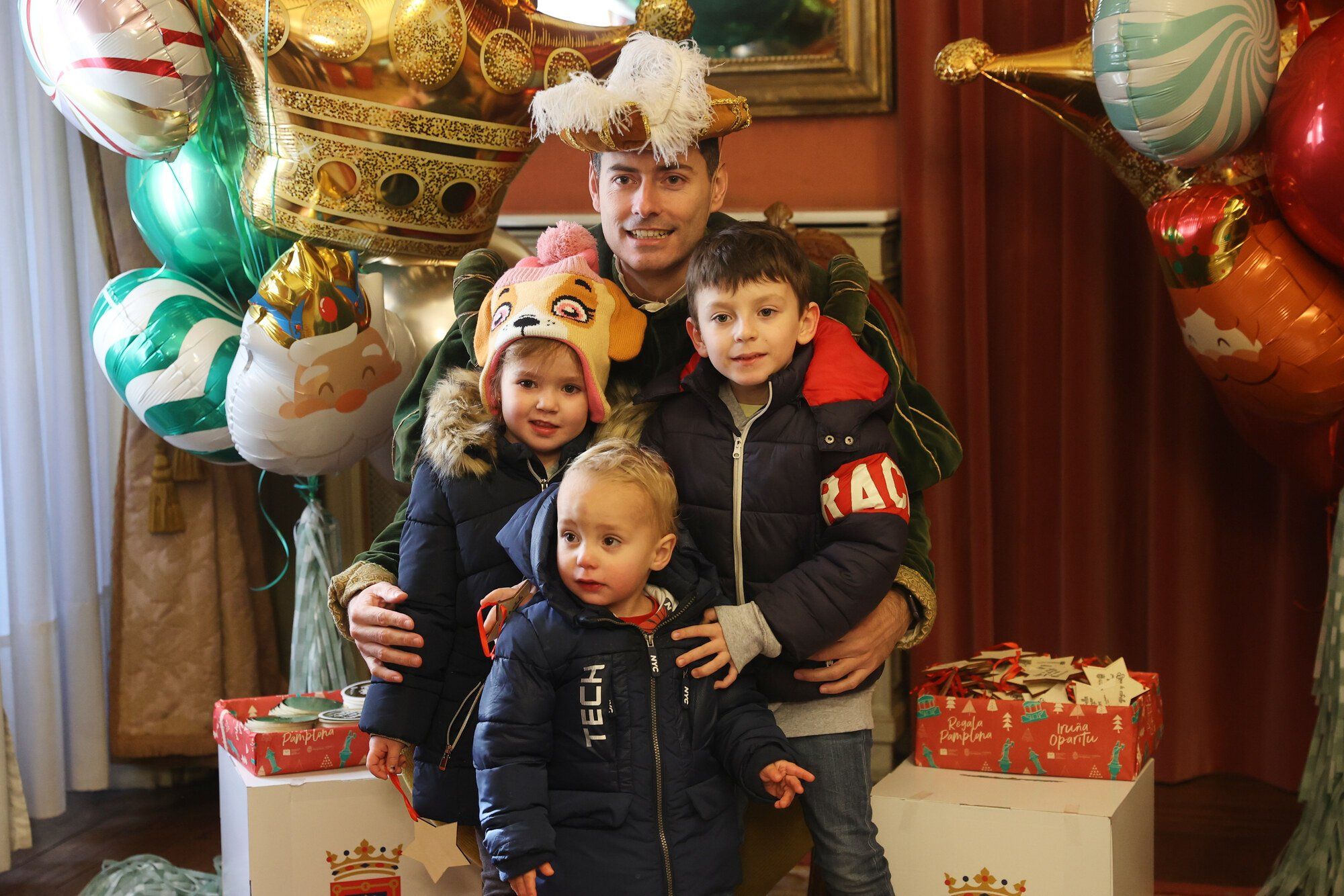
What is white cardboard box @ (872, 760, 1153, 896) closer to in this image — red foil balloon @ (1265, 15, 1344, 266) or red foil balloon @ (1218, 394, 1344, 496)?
red foil balloon @ (1218, 394, 1344, 496)

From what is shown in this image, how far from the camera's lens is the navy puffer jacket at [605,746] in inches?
59.9

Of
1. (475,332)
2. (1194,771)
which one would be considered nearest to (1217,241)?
(475,332)

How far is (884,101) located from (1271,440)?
104 centimetres

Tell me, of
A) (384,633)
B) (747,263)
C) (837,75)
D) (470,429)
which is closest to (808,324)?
(747,263)

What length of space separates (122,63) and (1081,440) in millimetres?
1851

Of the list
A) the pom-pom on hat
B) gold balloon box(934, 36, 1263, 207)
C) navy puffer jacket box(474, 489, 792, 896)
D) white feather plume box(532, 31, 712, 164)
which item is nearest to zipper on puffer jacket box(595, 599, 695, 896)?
navy puffer jacket box(474, 489, 792, 896)

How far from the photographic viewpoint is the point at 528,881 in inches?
58.4

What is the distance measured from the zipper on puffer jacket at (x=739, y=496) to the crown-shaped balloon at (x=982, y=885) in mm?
523

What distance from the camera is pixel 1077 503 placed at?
2688 millimetres

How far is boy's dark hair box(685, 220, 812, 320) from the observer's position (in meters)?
1.60

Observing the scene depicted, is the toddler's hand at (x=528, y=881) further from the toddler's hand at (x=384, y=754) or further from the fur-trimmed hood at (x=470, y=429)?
the fur-trimmed hood at (x=470, y=429)

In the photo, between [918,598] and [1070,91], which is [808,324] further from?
[1070,91]

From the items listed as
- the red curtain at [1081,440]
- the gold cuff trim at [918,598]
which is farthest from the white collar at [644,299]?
the red curtain at [1081,440]

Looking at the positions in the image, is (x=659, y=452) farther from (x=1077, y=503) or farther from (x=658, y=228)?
(x=1077, y=503)
